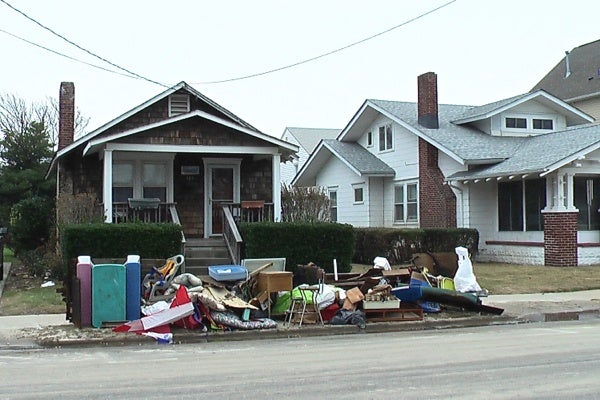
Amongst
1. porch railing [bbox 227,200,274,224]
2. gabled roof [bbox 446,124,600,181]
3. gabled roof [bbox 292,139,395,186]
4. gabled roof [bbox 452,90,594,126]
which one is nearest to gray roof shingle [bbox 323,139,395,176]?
gabled roof [bbox 292,139,395,186]

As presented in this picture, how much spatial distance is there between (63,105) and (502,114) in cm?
1641

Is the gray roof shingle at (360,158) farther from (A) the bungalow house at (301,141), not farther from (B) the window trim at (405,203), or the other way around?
(A) the bungalow house at (301,141)

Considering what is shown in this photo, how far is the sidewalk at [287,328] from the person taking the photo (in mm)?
11391

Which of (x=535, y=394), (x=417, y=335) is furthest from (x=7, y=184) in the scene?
(x=535, y=394)

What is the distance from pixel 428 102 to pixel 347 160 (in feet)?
13.8

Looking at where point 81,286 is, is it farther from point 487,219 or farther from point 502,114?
point 502,114

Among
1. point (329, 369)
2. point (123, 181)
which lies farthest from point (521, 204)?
point (329, 369)

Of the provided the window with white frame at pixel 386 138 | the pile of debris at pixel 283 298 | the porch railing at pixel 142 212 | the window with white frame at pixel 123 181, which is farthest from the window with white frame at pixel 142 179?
the window with white frame at pixel 386 138

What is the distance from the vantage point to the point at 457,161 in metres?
25.6

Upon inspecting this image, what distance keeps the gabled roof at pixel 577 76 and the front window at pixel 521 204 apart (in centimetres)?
1844

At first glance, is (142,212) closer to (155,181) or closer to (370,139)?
(155,181)

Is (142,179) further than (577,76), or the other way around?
(577,76)

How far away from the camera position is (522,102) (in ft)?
91.9

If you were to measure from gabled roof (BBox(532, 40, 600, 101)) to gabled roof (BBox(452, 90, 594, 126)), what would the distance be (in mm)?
11950
